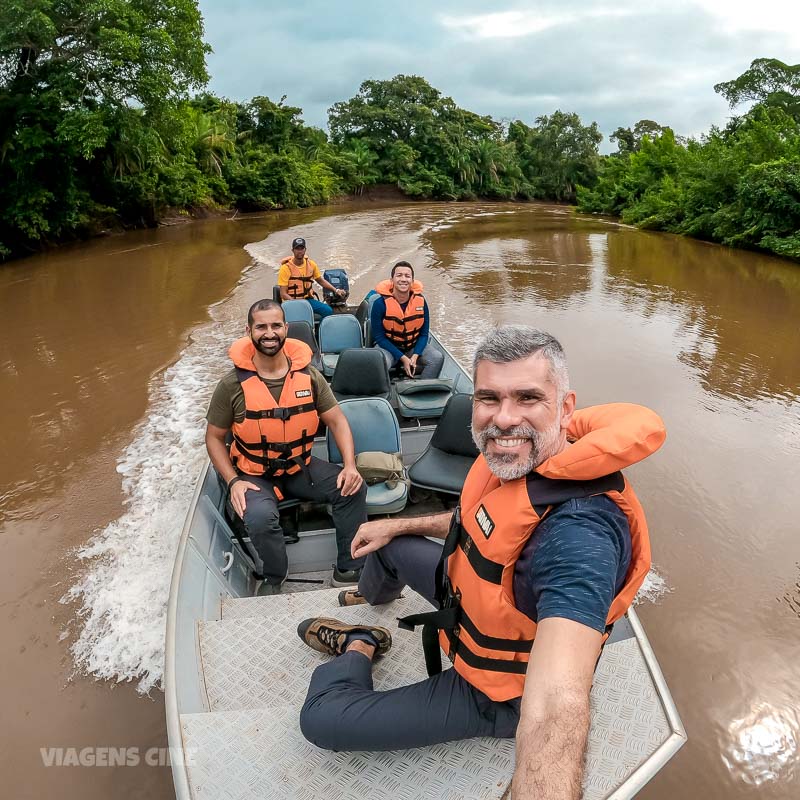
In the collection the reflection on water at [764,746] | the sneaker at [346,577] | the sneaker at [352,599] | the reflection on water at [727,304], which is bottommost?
the reflection on water at [764,746]

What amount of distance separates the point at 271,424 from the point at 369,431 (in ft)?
2.39

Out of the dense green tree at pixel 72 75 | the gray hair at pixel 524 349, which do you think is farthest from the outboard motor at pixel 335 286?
the dense green tree at pixel 72 75

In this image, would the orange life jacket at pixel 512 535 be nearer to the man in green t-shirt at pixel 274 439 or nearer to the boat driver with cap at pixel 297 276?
the man in green t-shirt at pixel 274 439

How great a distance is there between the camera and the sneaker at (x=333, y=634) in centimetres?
208

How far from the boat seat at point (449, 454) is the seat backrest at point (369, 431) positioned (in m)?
0.22

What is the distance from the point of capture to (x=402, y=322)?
198 inches

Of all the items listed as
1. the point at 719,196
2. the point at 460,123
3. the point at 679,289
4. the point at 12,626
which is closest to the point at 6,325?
the point at 12,626

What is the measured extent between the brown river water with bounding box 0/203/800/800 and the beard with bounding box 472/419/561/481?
1.73 metres

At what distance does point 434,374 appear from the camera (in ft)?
16.4

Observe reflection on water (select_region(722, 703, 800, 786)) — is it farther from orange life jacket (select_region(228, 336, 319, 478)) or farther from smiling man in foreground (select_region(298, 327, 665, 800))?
orange life jacket (select_region(228, 336, 319, 478))

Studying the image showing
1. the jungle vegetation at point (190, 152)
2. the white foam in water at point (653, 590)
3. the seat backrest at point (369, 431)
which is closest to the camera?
the white foam in water at point (653, 590)

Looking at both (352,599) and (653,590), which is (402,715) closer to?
(352,599)

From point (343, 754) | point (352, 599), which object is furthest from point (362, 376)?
point (343, 754)

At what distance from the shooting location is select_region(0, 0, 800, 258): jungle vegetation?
11.9 meters
